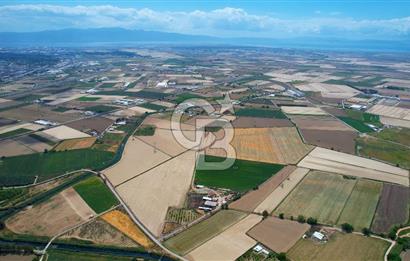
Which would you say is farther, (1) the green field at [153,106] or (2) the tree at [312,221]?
(1) the green field at [153,106]

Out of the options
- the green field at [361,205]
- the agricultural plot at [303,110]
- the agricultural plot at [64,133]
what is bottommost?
the green field at [361,205]

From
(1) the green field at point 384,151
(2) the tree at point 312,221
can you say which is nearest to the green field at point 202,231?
(2) the tree at point 312,221

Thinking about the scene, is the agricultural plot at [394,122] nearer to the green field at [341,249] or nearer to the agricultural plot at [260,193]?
the agricultural plot at [260,193]

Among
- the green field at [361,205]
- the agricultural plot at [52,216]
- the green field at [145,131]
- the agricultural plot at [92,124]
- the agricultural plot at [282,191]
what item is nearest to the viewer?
the agricultural plot at [52,216]

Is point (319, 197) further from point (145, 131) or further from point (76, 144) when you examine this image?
point (76, 144)

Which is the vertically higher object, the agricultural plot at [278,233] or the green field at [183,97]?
the green field at [183,97]

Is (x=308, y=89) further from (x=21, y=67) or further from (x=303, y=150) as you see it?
(x=21, y=67)

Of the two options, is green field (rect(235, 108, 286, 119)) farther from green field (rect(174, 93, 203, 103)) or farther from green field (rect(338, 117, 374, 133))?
green field (rect(174, 93, 203, 103))

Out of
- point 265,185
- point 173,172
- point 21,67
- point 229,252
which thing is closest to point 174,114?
point 173,172
